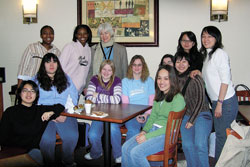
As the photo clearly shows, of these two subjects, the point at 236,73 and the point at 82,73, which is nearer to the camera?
the point at 82,73

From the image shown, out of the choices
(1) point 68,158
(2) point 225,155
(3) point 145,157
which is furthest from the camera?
(1) point 68,158

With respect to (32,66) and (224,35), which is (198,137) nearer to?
(224,35)

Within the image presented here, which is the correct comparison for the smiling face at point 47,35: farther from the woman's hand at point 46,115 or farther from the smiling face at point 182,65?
the smiling face at point 182,65

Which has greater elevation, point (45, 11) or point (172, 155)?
point (45, 11)

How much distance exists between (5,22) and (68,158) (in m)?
2.92

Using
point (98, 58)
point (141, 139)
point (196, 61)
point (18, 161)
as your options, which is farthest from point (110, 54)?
point (18, 161)

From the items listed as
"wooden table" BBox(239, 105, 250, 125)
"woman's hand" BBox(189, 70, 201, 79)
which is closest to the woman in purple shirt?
"woman's hand" BBox(189, 70, 201, 79)

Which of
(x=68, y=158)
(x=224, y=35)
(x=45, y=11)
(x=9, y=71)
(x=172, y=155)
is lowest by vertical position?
(x=68, y=158)

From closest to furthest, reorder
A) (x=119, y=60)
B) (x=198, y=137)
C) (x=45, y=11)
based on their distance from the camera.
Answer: (x=198, y=137), (x=119, y=60), (x=45, y=11)

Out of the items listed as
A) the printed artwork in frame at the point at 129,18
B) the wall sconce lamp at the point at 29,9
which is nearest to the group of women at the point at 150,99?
the printed artwork in frame at the point at 129,18

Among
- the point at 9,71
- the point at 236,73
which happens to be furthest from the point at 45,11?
the point at 236,73

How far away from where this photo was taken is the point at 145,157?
2.28 m

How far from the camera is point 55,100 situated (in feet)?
9.51

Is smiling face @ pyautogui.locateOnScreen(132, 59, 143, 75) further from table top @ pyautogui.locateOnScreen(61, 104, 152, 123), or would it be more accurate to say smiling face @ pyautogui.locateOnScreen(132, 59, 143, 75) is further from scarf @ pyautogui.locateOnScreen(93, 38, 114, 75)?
scarf @ pyautogui.locateOnScreen(93, 38, 114, 75)
